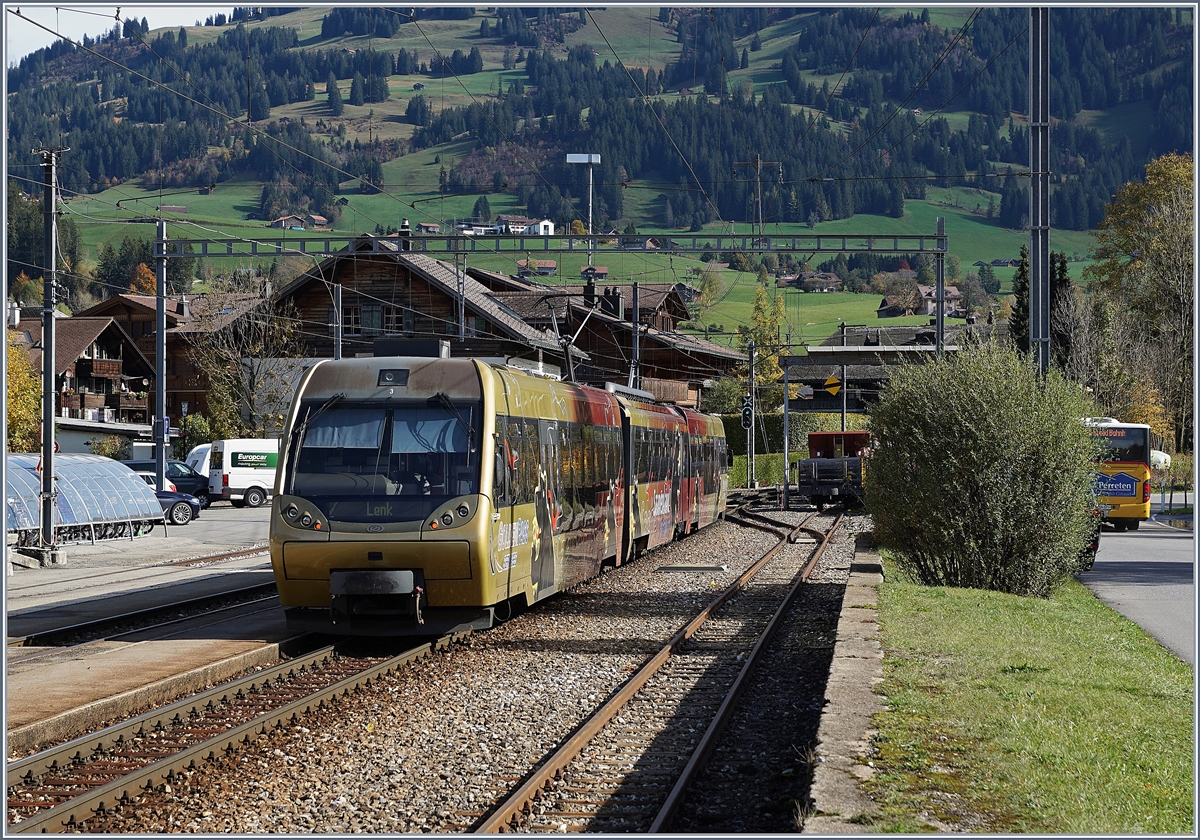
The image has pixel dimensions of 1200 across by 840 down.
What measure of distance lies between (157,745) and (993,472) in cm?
1199

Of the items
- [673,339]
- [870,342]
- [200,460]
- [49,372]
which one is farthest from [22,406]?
[870,342]

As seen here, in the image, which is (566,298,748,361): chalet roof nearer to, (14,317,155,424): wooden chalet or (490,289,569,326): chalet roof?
(490,289,569,326): chalet roof

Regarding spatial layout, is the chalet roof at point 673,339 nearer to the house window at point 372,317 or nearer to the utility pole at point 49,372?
the house window at point 372,317

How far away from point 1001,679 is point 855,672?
1.15m

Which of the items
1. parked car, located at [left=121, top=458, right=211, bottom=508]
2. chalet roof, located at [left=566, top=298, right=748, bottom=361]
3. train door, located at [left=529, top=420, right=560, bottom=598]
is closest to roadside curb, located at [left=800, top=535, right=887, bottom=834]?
train door, located at [left=529, top=420, right=560, bottom=598]

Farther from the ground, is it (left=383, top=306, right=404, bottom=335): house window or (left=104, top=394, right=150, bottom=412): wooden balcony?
(left=383, top=306, right=404, bottom=335): house window

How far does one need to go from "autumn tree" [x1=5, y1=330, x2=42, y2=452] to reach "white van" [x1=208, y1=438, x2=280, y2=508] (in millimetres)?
9639

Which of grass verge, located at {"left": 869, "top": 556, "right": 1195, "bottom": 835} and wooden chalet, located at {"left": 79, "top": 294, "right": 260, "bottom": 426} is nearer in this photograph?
grass verge, located at {"left": 869, "top": 556, "right": 1195, "bottom": 835}

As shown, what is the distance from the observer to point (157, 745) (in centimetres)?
909

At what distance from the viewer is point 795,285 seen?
15362cm

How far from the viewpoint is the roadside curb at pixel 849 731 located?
20.7ft

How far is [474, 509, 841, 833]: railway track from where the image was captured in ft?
24.4

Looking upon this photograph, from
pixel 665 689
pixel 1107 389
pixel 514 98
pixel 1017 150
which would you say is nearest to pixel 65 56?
pixel 514 98

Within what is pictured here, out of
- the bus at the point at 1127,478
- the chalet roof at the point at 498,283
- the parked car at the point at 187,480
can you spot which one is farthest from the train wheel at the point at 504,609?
the chalet roof at the point at 498,283
